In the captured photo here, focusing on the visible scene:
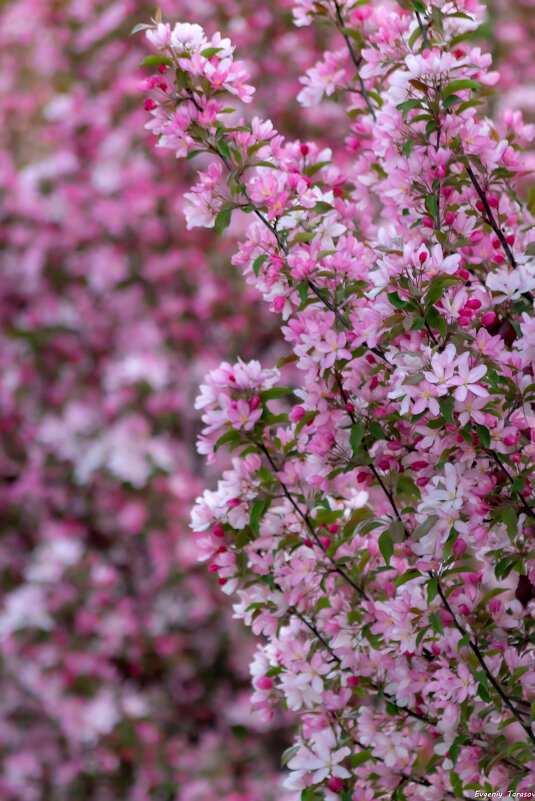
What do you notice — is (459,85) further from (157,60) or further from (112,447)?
(112,447)

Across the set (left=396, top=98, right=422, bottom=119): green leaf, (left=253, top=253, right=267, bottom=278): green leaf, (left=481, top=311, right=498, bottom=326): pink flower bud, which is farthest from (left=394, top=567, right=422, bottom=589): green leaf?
(left=396, top=98, right=422, bottom=119): green leaf

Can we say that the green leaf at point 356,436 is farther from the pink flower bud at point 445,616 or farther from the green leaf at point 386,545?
the pink flower bud at point 445,616

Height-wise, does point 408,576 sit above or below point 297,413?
below

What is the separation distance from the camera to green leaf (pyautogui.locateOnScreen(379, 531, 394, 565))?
4.41 ft

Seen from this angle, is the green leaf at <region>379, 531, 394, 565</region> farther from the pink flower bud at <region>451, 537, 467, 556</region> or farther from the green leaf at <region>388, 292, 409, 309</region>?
the green leaf at <region>388, 292, 409, 309</region>

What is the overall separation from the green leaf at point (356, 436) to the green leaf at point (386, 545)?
130 mm

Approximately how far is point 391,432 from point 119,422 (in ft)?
7.63

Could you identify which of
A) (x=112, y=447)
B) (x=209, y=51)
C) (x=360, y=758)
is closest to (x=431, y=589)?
(x=360, y=758)

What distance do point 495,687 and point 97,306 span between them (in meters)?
3.00

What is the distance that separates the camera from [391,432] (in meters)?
1.42

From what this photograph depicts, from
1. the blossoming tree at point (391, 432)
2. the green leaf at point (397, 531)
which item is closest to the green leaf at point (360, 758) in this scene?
the blossoming tree at point (391, 432)

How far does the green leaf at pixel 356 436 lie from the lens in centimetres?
132

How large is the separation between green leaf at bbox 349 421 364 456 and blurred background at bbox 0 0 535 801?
220 centimetres

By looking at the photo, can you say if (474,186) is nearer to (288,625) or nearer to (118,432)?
(288,625)
